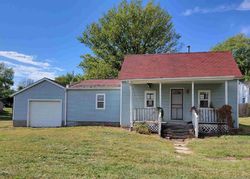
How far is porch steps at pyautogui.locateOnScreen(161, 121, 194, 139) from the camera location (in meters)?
14.2

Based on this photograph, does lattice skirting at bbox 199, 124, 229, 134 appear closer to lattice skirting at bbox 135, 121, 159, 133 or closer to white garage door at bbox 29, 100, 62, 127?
lattice skirting at bbox 135, 121, 159, 133

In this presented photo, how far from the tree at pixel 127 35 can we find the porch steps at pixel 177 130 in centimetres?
1786

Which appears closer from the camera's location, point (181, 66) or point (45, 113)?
point (181, 66)

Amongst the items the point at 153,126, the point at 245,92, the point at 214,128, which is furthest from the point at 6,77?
the point at 214,128

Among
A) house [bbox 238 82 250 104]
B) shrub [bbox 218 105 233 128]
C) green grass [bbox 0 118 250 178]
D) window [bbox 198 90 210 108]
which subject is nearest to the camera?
green grass [bbox 0 118 250 178]

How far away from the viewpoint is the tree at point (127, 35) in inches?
1318

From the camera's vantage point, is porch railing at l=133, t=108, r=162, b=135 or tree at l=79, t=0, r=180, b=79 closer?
porch railing at l=133, t=108, r=162, b=135

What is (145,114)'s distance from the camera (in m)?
16.0

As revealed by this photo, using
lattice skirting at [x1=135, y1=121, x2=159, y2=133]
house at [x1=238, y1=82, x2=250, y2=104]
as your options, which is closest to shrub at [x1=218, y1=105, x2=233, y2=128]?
lattice skirting at [x1=135, y1=121, x2=159, y2=133]

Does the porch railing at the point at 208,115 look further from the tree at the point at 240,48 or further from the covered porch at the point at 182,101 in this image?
the tree at the point at 240,48

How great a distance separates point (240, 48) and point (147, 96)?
38836 mm

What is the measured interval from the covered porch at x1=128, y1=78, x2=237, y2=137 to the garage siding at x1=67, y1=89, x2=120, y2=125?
1529 mm

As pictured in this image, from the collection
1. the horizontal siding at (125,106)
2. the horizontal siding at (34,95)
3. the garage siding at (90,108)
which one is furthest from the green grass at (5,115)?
the horizontal siding at (125,106)

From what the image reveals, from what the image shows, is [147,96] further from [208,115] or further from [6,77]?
[6,77]
